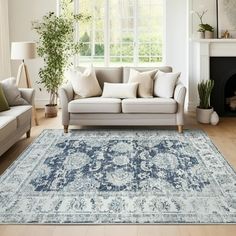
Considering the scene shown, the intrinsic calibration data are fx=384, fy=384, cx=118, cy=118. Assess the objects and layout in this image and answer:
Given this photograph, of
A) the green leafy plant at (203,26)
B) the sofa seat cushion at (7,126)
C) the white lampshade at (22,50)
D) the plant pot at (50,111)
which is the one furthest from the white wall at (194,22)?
the sofa seat cushion at (7,126)

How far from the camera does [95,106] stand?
5.29m

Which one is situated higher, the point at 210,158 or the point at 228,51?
the point at 228,51

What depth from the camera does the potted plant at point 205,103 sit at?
19.5 feet

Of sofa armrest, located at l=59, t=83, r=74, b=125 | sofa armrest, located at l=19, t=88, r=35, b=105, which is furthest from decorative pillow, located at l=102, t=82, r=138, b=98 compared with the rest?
sofa armrest, located at l=19, t=88, r=35, b=105

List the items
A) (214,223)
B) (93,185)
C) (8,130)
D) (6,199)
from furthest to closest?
1. (8,130)
2. (93,185)
3. (6,199)
4. (214,223)

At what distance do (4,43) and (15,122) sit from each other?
279 centimetres

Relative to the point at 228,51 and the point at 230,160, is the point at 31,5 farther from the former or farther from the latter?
the point at 230,160

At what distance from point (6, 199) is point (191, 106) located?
176 inches

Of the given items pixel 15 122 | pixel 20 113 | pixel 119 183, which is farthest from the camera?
pixel 20 113

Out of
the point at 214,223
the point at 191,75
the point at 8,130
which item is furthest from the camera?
the point at 191,75

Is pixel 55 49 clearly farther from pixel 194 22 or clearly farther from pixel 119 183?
pixel 119 183

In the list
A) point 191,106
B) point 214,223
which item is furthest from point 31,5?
point 214,223

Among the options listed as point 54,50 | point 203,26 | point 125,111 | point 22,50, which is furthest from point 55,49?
point 203,26

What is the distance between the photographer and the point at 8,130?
13.5 feet
